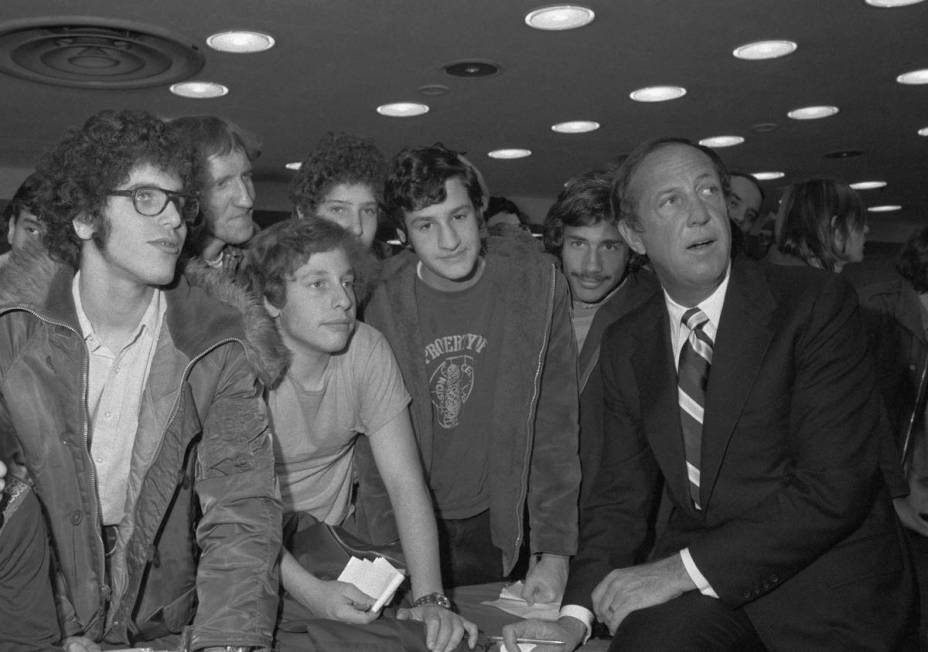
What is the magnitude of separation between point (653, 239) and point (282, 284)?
3.15 feet

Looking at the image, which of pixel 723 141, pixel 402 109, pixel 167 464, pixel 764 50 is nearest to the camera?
pixel 167 464

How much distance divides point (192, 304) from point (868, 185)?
11321 mm

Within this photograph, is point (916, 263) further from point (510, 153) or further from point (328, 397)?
point (510, 153)

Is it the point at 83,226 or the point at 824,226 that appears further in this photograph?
the point at 824,226

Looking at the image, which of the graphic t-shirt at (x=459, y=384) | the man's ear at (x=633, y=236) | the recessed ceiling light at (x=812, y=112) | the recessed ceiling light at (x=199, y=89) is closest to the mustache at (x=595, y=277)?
the graphic t-shirt at (x=459, y=384)

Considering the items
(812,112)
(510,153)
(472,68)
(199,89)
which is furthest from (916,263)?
(510,153)

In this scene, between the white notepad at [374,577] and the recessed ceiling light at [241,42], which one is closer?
the white notepad at [374,577]

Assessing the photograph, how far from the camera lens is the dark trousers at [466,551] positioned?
2914 millimetres

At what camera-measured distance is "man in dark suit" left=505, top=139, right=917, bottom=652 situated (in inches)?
82.7

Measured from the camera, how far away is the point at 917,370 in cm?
380

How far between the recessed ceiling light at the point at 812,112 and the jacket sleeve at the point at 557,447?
619cm

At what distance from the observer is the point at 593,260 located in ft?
10.5

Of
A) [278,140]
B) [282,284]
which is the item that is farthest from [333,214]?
[278,140]

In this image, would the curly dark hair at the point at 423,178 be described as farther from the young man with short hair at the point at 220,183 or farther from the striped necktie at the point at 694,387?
the striped necktie at the point at 694,387
